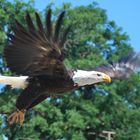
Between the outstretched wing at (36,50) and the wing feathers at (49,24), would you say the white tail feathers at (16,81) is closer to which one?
the outstretched wing at (36,50)

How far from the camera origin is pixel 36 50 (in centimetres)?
820

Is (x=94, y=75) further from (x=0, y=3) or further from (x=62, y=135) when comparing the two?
(x=0, y=3)

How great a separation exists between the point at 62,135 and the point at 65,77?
1833 centimetres

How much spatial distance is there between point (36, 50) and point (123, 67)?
2.28 meters

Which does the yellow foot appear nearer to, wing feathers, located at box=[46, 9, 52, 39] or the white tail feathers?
the white tail feathers

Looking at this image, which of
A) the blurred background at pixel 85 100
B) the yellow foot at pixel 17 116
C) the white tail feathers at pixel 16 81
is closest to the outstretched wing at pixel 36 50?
the white tail feathers at pixel 16 81

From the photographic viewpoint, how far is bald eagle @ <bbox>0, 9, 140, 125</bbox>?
7949 mm

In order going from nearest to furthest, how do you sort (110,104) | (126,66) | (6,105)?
1. (126,66)
2. (6,105)
3. (110,104)

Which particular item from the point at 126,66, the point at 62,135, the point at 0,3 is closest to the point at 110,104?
the point at 62,135

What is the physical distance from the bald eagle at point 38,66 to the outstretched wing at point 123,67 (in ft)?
3.87

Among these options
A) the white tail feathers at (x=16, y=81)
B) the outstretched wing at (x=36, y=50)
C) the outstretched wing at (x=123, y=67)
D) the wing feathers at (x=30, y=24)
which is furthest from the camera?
the outstretched wing at (x=123, y=67)

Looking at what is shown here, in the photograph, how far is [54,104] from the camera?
27547 millimetres

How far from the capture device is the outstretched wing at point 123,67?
9798 millimetres

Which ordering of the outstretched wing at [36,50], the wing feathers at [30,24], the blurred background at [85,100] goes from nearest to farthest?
the wing feathers at [30,24]
the outstretched wing at [36,50]
the blurred background at [85,100]
